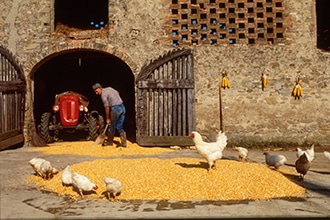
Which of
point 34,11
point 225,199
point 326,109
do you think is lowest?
point 225,199

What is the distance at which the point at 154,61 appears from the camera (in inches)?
348

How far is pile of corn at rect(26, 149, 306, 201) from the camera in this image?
14.2 feet

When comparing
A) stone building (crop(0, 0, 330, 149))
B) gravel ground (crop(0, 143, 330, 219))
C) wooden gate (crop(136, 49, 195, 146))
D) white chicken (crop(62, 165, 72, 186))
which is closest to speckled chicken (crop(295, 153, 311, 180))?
gravel ground (crop(0, 143, 330, 219))

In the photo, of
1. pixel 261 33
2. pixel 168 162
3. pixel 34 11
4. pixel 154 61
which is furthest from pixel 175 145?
pixel 34 11

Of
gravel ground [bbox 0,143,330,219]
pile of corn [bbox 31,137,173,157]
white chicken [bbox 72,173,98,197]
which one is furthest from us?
pile of corn [bbox 31,137,173,157]

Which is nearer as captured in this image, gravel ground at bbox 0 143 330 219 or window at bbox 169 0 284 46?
gravel ground at bbox 0 143 330 219

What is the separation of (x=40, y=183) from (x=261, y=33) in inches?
270

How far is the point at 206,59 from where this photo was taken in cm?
905

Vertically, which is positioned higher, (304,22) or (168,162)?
(304,22)

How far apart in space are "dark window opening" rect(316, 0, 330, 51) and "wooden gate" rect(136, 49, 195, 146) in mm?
5634

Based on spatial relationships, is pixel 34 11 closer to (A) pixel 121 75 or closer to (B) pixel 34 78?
(B) pixel 34 78

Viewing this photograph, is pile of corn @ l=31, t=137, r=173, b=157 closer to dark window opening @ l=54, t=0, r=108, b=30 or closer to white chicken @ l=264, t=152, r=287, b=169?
white chicken @ l=264, t=152, r=287, b=169

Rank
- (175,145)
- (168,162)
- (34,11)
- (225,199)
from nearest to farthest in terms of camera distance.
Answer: (225,199), (168,162), (175,145), (34,11)

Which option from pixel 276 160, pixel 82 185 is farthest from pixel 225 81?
pixel 82 185
